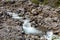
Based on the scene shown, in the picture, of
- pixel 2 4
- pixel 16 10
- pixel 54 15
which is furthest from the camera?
pixel 2 4

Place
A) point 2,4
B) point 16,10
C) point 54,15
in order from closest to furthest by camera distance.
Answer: point 54,15 → point 16,10 → point 2,4

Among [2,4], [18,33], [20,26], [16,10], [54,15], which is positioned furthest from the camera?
[2,4]

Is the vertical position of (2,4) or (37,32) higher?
(2,4)

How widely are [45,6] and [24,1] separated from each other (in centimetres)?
Result: 103

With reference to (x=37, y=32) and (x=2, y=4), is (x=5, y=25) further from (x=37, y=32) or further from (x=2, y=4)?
(x=2, y=4)

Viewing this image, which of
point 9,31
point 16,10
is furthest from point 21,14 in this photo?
point 9,31

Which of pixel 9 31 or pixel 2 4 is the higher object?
pixel 2 4

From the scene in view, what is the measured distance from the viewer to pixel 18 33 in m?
5.30

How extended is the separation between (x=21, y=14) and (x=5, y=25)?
995 millimetres

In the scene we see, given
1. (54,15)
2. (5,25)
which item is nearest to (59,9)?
(54,15)

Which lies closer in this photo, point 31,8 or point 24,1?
point 31,8

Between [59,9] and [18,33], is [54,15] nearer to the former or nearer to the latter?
[59,9]

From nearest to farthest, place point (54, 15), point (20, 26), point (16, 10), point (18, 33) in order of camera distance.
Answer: point (18, 33) → point (20, 26) → point (54, 15) → point (16, 10)

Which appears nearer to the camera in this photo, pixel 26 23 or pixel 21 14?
pixel 26 23
